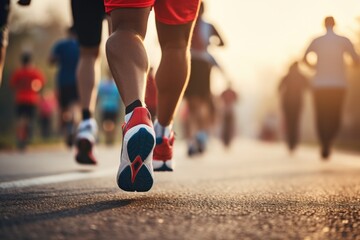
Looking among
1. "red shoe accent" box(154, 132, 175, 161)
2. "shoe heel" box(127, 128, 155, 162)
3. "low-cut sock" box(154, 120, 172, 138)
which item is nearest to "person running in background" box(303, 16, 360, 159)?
"low-cut sock" box(154, 120, 172, 138)

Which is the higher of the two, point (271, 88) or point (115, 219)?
point (271, 88)

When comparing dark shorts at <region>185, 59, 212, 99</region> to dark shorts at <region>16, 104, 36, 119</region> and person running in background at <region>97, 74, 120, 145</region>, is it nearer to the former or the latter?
dark shorts at <region>16, 104, 36, 119</region>

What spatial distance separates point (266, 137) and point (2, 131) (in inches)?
552

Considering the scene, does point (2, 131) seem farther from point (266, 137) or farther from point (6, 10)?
point (6, 10)

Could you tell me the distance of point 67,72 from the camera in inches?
368

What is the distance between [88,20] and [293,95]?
8.72 metres

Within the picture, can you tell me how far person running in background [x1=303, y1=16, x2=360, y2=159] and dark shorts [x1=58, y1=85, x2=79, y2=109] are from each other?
3754 mm

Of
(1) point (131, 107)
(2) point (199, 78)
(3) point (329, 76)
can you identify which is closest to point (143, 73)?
(1) point (131, 107)

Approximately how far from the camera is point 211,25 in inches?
290

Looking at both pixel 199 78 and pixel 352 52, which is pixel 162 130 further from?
pixel 199 78

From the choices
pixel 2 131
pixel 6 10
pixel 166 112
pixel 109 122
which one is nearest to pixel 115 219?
pixel 166 112

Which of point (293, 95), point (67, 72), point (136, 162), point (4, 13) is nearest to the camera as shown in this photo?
point (136, 162)

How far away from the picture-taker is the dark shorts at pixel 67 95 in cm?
939

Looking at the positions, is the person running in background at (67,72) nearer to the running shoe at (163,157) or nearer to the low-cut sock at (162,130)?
the low-cut sock at (162,130)
